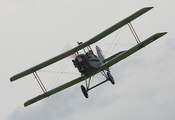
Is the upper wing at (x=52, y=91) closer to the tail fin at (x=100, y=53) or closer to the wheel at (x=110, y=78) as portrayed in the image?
the wheel at (x=110, y=78)

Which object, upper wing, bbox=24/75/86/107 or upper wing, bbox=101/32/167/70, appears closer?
upper wing, bbox=101/32/167/70

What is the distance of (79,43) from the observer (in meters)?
37.8

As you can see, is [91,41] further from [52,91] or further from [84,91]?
[52,91]

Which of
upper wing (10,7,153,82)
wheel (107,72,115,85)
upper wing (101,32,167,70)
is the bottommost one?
wheel (107,72,115,85)

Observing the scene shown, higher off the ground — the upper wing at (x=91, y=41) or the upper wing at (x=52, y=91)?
the upper wing at (x=91, y=41)

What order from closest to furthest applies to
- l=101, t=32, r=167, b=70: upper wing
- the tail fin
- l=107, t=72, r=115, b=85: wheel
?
1. l=101, t=32, r=167, b=70: upper wing
2. l=107, t=72, r=115, b=85: wheel
3. the tail fin

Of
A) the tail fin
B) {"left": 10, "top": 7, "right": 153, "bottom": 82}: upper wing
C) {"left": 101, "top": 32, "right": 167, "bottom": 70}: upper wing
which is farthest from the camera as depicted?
the tail fin

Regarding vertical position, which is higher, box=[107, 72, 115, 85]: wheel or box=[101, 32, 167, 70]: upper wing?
box=[101, 32, 167, 70]: upper wing

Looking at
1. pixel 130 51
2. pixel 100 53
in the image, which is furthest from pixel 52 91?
pixel 130 51

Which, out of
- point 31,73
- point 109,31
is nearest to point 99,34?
point 109,31

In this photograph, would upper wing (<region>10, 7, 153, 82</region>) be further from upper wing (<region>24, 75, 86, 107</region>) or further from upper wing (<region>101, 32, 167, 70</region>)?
upper wing (<region>24, 75, 86, 107</region>)

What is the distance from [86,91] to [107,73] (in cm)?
203

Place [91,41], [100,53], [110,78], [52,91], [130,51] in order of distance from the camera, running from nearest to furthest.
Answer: [130,51], [91,41], [110,78], [52,91], [100,53]

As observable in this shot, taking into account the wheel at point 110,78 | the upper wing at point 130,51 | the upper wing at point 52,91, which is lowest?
the wheel at point 110,78
